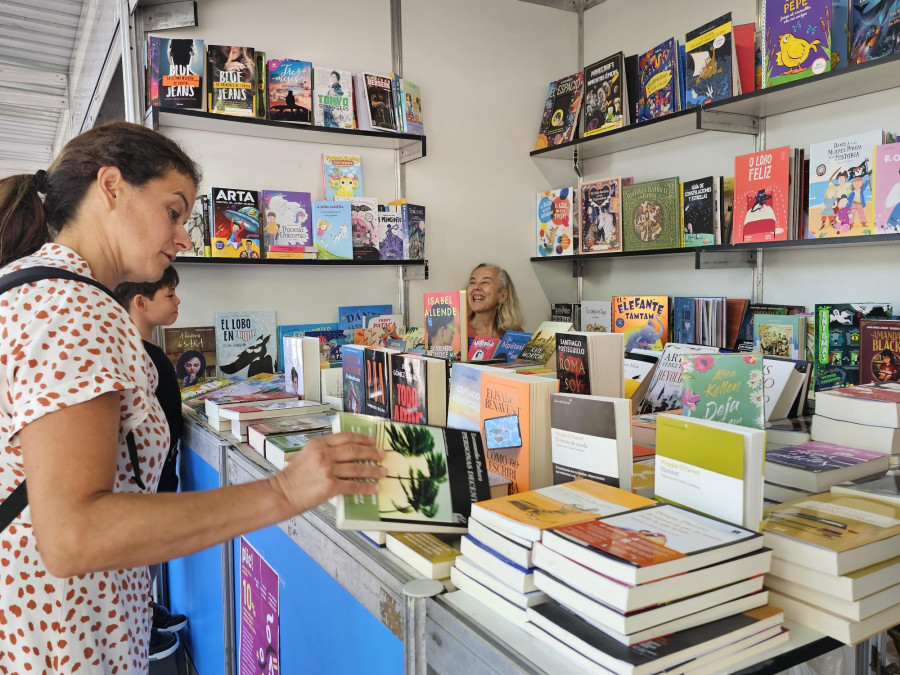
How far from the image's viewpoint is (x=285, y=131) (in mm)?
3293

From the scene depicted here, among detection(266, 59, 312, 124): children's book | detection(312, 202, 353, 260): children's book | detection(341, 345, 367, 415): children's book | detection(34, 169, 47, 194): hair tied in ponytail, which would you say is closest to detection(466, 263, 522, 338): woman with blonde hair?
detection(312, 202, 353, 260): children's book

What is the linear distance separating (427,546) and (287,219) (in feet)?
8.48

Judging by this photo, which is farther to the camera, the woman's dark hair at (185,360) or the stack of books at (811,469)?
the woman's dark hair at (185,360)

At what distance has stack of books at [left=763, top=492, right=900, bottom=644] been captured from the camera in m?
0.82

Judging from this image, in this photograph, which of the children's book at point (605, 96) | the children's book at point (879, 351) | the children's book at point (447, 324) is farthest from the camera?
the children's book at point (605, 96)

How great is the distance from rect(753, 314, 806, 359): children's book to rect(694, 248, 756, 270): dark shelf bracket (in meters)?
0.51

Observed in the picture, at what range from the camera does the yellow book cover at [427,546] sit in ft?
3.35

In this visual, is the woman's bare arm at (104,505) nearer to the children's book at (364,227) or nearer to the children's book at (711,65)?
the children's book at (364,227)

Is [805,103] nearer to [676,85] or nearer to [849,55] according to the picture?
[849,55]

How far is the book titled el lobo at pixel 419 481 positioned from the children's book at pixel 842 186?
2129 millimetres

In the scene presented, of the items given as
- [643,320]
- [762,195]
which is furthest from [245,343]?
[762,195]

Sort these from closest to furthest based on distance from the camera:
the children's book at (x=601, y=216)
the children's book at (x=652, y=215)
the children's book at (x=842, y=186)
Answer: the children's book at (x=842, y=186) < the children's book at (x=652, y=215) < the children's book at (x=601, y=216)

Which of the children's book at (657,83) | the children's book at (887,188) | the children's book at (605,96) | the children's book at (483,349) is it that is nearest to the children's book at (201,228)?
the children's book at (483,349)

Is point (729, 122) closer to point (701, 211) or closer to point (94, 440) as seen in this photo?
point (701, 211)
